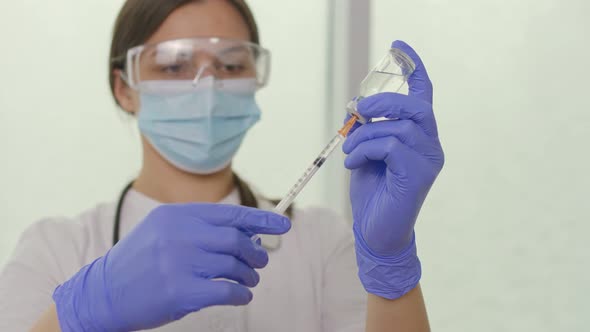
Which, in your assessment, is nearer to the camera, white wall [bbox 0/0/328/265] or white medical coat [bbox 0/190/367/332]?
white medical coat [bbox 0/190/367/332]

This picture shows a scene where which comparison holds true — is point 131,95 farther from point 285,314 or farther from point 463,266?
point 463,266

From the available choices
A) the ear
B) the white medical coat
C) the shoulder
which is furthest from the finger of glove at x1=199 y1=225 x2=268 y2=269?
the ear

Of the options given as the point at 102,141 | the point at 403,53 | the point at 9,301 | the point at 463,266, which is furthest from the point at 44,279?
the point at 463,266

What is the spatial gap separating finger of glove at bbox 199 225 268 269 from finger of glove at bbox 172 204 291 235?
1cm

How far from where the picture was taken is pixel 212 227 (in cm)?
77

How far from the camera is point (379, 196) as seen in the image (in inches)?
33.0

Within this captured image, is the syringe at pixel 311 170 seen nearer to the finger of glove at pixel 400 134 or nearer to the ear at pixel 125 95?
the finger of glove at pixel 400 134

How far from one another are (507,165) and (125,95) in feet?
3.66

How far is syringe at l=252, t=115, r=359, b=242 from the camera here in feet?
2.65

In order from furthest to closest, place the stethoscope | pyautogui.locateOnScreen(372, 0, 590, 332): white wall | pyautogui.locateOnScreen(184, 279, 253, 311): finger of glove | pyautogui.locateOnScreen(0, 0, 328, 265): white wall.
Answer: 1. pyautogui.locateOnScreen(0, 0, 328, 265): white wall
2. pyautogui.locateOnScreen(372, 0, 590, 332): white wall
3. the stethoscope
4. pyautogui.locateOnScreen(184, 279, 253, 311): finger of glove

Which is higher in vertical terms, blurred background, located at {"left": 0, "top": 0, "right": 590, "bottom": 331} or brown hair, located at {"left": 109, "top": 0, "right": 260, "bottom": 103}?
brown hair, located at {"left": 109, "top": 0, "right": 260, "bottom": 103}

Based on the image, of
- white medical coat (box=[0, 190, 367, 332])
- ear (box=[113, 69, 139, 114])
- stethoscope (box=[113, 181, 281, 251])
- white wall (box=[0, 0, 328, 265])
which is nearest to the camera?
white medical coat (box=[0, 190, 367, 332])

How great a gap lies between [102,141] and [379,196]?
1.21m

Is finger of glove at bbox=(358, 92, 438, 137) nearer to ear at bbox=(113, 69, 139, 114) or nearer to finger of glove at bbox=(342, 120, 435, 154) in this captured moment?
finger of glove at bbox=(342, 120, 435, 154)
